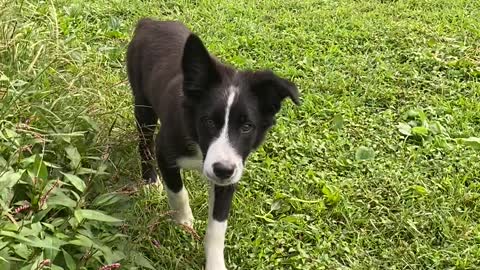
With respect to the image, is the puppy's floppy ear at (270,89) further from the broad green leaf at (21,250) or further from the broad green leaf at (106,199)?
the broad green leaf at (21,250)

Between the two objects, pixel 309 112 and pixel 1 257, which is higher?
pixel 1 257

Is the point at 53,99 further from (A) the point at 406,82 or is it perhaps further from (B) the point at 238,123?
(A) the point at 406,82

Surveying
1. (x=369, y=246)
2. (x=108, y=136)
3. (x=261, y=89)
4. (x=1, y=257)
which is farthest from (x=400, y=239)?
(x=1, y=257)

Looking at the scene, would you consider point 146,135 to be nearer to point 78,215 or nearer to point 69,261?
point 78,215

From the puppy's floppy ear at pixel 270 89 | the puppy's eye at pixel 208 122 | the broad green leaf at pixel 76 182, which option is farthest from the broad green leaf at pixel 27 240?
the puppy's floppy ear at pixel 270 89

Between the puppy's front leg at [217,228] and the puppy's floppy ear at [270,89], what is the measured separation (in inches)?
21.7

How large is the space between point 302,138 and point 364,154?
1.47 ft

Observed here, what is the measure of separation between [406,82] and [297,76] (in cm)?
90

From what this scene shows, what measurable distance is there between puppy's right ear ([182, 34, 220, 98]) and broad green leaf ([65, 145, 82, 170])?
785mm

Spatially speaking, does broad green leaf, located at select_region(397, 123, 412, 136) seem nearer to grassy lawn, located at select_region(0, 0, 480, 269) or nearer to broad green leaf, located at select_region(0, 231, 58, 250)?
grassy lawn, located at select_region(0, 0, 480, 269)

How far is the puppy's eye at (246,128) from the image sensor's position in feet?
10.6

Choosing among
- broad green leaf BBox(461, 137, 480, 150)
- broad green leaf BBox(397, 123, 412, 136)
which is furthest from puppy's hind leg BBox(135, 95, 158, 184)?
broad green leaf BBox(461, 137, 480, 150)

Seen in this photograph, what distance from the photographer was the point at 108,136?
422 cm

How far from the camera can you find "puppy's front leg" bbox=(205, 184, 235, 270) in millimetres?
3670
